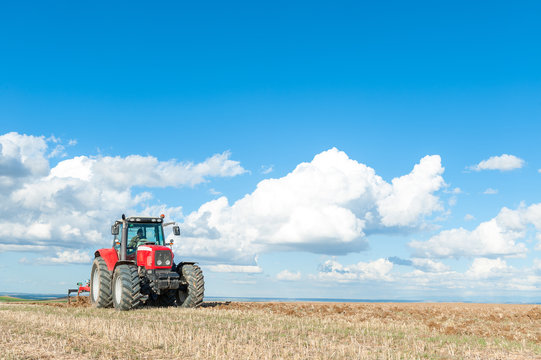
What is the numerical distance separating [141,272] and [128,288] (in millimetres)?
1414

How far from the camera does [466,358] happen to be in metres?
9.91

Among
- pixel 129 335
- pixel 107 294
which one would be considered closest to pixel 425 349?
pixel 129 335

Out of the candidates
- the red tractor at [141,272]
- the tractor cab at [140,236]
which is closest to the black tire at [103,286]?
the red tractor at [141,272]

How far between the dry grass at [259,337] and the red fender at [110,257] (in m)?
3.07

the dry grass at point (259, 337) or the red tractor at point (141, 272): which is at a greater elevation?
the red tractor at point (141, 272)

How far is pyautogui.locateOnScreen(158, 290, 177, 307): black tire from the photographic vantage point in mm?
20938

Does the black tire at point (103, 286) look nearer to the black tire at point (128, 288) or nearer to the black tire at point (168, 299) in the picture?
the black tire at point (128, 288)

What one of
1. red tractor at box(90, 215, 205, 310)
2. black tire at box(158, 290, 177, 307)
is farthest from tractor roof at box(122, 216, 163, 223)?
black tire at box(158, 290, 177, 307)

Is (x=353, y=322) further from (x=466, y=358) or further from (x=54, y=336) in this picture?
(x=54, y=336)

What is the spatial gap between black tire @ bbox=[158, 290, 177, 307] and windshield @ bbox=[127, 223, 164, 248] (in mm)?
2260

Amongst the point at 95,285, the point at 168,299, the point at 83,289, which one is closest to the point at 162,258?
the point at 168,299

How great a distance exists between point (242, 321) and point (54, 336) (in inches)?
215

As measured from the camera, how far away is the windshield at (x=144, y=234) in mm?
20328

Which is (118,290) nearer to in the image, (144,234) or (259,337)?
(144,234)
